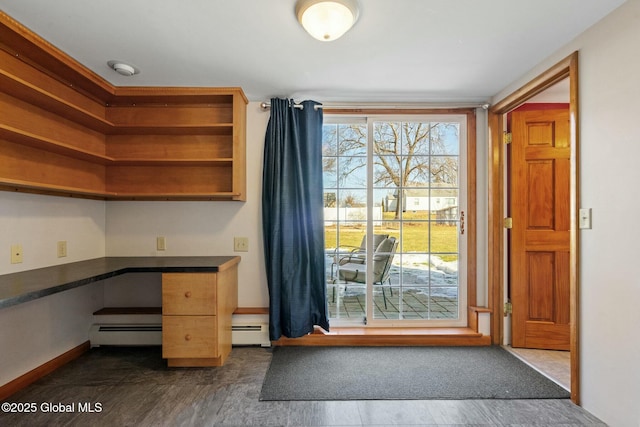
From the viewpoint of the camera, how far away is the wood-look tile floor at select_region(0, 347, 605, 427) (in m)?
1.62

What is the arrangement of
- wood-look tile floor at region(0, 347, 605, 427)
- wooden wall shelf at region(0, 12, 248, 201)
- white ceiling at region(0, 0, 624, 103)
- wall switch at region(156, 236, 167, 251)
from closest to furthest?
white ceiling at region(0, 0, 624, 103) → wood-look tile floor at region(0, 347, 605, 427) → wooden wall shelf at region(0, 12, 248, 201) → wall switch at region(156, 236, 167, 251)

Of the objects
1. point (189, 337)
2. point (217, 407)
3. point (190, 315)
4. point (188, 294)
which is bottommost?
point (217, 407)

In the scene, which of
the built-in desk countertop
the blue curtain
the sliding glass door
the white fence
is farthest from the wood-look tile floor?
the white fence

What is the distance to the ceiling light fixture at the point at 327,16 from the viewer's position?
1.43 metres

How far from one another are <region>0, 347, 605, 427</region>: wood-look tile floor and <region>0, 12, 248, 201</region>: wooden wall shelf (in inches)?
51.0

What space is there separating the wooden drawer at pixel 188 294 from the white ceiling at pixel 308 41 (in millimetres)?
1480

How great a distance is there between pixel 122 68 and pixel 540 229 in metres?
3.46

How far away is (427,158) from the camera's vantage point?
275 cm

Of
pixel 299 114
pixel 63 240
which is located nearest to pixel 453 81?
pixel 299 114

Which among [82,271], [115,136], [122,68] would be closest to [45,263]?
[82,271]

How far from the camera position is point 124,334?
250 centimetres

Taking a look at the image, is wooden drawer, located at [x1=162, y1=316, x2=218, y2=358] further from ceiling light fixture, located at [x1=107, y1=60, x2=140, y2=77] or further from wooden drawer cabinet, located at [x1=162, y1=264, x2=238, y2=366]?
ceiling light fixture, located at [x1=107, y1=60, x2=140, y2=77]

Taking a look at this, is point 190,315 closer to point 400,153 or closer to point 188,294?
point 188,294

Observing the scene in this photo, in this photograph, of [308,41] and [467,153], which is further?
[467,153]
